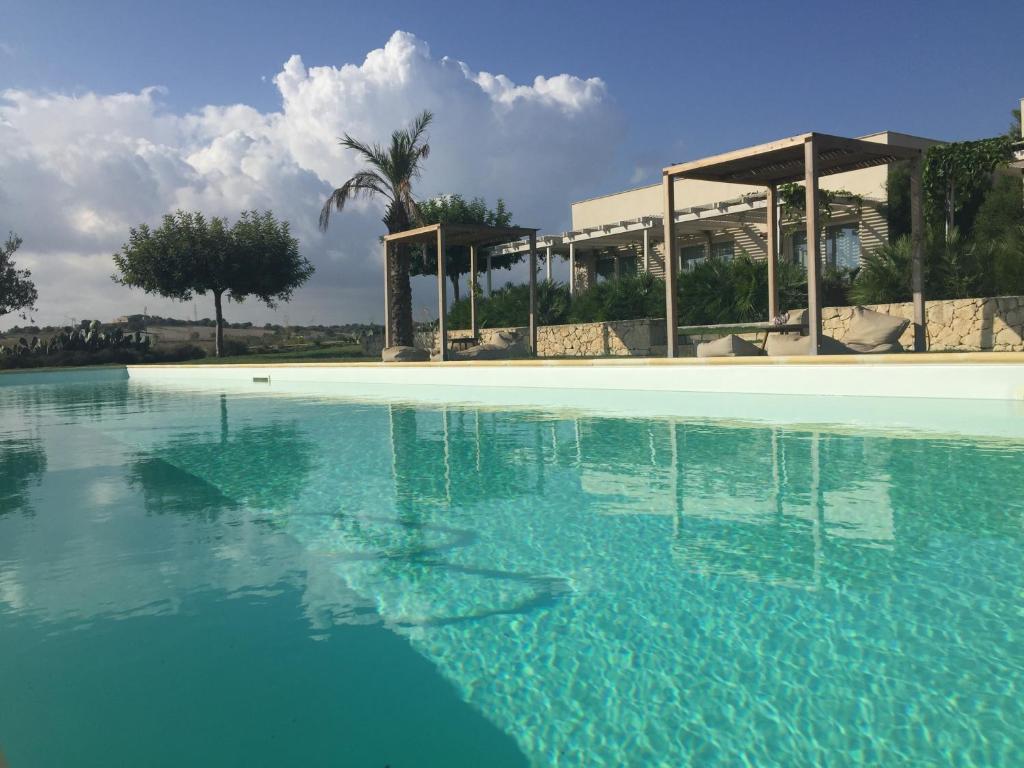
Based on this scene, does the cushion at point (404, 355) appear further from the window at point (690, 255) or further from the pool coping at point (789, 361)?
the window at point (690, 255)

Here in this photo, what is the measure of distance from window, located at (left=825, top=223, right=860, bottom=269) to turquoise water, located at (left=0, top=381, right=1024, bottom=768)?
20.0m

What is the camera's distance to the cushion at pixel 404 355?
17.8m

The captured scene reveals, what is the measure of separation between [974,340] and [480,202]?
2663cm

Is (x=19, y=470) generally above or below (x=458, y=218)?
below

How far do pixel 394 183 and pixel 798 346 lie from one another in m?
12.3

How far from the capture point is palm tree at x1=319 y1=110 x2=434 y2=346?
1955 centimetres

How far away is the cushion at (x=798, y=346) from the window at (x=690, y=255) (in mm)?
18425

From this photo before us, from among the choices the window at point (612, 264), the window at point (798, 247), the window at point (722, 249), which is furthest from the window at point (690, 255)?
the window at point (798, 247)

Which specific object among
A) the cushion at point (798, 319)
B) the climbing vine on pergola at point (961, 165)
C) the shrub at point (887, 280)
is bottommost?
the cushion at point (798, 319)

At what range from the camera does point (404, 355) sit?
1783cm

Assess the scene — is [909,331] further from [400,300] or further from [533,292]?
[400,300]

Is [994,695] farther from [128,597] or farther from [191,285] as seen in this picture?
[191,285]

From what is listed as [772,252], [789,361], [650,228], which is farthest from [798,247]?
[789,361]

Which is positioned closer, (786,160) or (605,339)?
(786,160)
